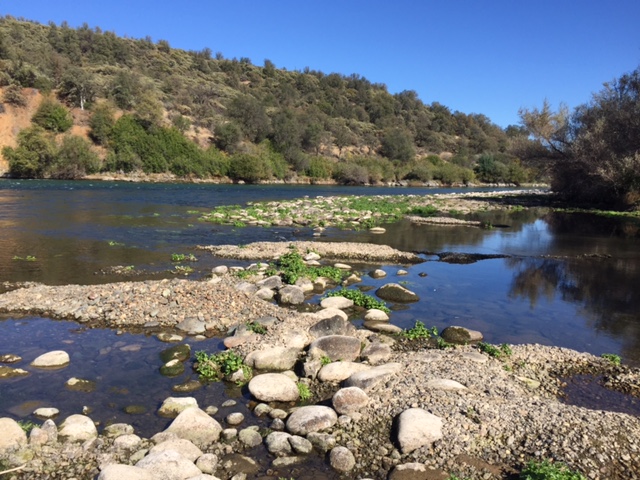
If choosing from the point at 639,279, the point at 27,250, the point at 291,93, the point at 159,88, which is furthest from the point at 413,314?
the point at 291,93

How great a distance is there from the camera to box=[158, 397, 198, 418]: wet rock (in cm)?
548

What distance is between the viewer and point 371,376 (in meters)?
6.23

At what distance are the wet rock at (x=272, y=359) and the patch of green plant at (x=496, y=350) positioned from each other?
3153mm

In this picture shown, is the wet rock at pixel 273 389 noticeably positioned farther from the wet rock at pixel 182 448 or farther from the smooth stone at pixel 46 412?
the smooth stone at pixel 46 412

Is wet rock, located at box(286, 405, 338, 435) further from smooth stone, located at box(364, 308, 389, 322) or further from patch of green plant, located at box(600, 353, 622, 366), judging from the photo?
patch of green plant, located at box(600, 353, 622, 366)

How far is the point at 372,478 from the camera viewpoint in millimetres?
4434

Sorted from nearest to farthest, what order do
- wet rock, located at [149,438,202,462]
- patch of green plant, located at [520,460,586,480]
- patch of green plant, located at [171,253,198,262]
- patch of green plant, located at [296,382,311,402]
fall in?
patch of green plant, located at [520,460,586,480], wet rock, located at [149,438,202,462], patch of green plant, located at [296,382,311,402], patch of green plant, located at [171,253,198,262]

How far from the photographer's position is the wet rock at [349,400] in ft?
18.1

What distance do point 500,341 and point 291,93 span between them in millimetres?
121969

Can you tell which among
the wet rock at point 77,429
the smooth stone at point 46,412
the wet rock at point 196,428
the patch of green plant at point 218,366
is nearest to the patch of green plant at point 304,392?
the patch of green plant at point 218,366

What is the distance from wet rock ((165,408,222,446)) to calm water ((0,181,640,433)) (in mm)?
427

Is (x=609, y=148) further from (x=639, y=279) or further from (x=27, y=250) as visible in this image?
(x=27, y=250)

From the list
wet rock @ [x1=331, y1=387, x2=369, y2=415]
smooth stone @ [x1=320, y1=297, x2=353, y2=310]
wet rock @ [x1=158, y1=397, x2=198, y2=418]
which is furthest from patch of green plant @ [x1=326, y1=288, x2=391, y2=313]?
wet rock @ [x1=158, y1=397, x2=198, y2=418]

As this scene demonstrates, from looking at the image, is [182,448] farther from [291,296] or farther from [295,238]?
[295,238]
